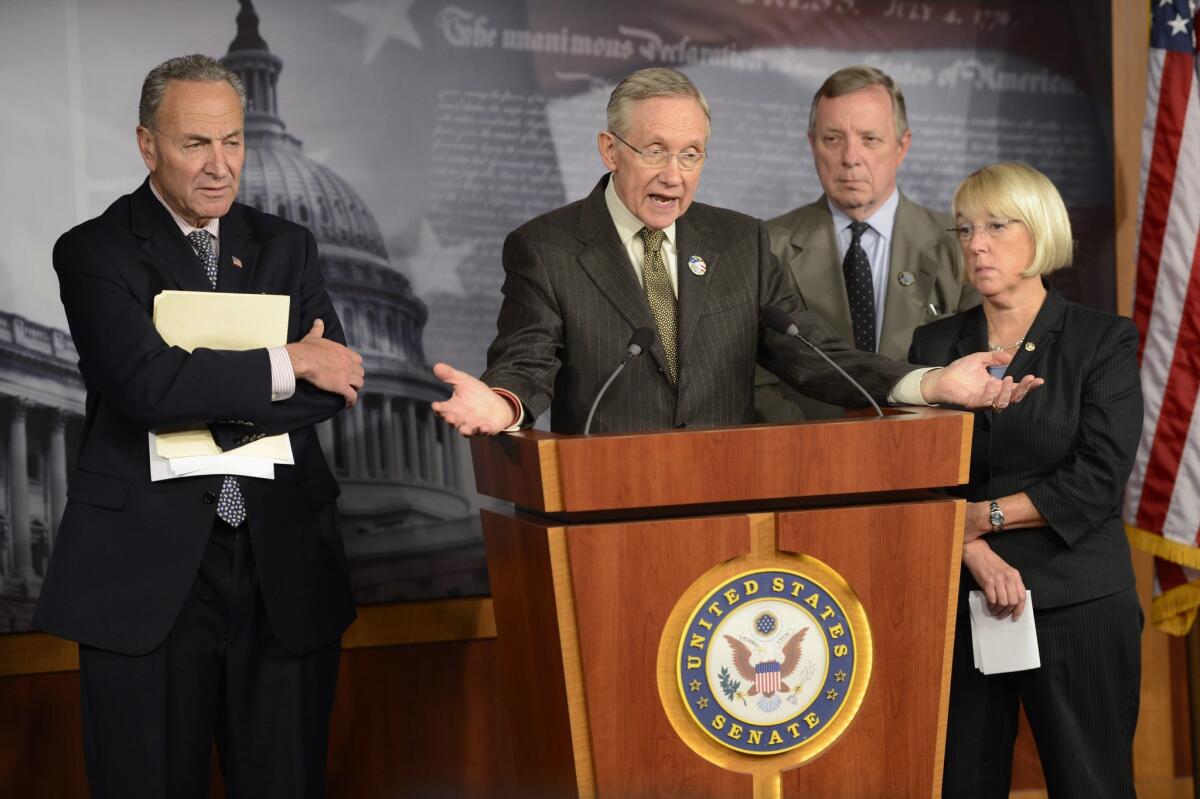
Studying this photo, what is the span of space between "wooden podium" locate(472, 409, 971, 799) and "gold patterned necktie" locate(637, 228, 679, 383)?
1.67 feet

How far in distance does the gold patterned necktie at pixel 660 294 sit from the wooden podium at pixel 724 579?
0.51m

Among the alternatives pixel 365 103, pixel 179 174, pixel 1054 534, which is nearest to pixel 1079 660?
pixel 1054 534

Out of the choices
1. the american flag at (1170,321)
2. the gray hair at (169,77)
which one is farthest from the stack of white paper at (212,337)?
the american flag at (1170,321)

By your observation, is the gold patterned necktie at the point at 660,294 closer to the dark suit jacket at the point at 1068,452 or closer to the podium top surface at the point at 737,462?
the podium top surface at the point at 737,462

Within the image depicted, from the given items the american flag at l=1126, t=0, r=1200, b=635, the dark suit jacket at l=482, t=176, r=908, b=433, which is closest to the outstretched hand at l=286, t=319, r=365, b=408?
the dark suit jacket at l=482, t=176, r=908, b=433

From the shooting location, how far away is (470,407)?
2.17 m

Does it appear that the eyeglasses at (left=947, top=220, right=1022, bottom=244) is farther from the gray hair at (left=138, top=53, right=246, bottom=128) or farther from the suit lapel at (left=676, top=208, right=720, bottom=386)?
the gray hair at (left=138, top=53, right=246, bottom=128)

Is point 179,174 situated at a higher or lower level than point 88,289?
higher

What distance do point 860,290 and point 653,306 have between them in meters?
0.86

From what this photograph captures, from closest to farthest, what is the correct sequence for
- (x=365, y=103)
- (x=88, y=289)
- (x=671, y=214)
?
1. (x=88, y=289)
2. (x=671, y=214)
3. (x=365, y=103)

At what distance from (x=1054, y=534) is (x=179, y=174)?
1.90m

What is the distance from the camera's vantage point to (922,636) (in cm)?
219

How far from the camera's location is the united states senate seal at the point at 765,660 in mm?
2088

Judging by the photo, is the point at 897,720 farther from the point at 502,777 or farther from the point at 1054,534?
the point at 502,777
